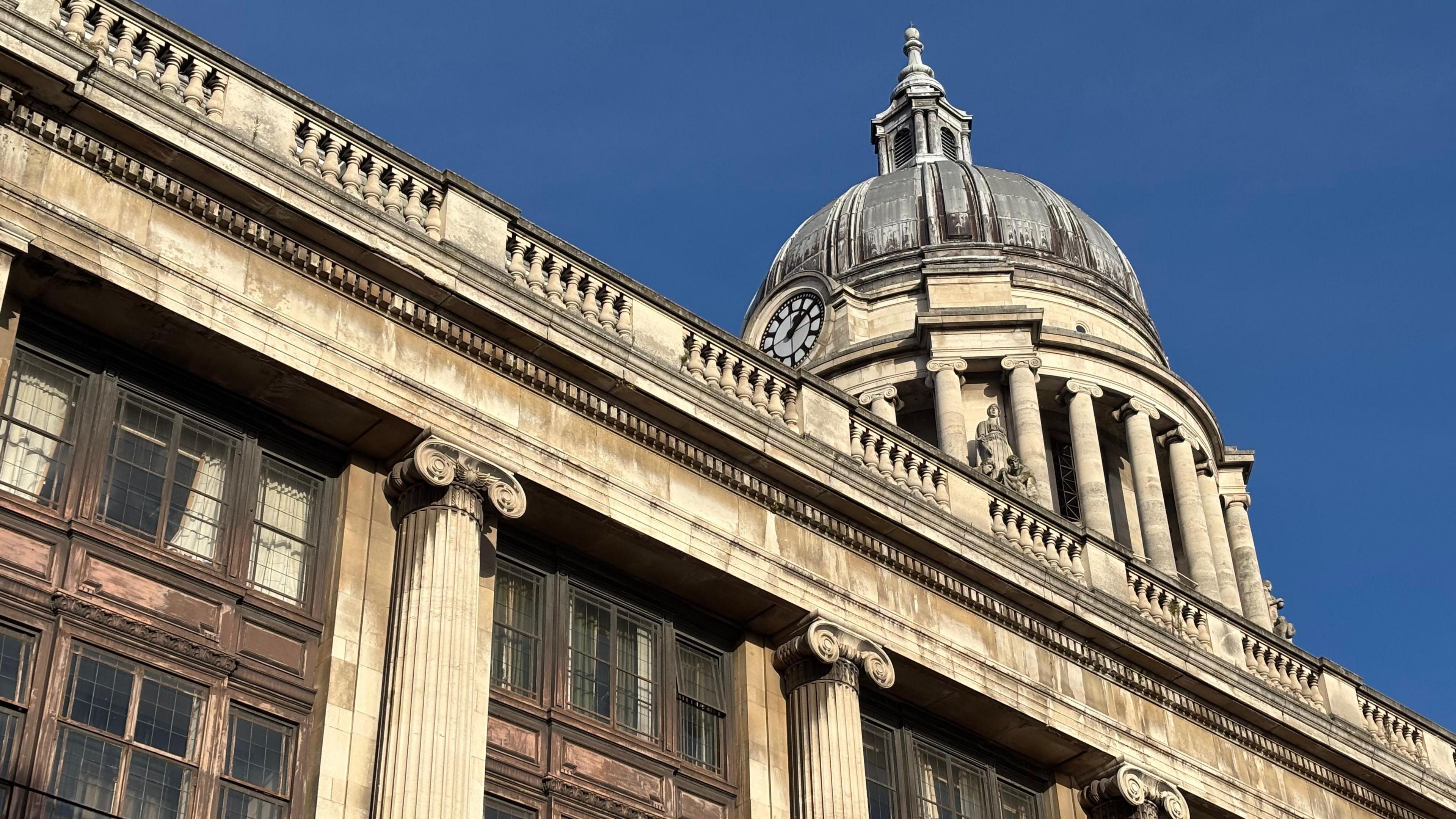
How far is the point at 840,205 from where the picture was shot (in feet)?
183

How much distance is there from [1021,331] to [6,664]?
35533mm

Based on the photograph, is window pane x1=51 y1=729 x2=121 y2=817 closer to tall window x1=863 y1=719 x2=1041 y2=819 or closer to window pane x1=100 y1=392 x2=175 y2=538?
window pane x1=100 y1=392 x2=175 y2=538

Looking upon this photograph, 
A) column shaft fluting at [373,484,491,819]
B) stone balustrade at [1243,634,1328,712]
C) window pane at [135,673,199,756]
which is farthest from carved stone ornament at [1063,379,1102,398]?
window pane at [135,673,199,756]

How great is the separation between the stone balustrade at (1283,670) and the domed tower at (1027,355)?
1739 cm

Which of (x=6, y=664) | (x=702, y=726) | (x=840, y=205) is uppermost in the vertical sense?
(x=840, y=205)

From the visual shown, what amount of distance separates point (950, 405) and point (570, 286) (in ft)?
86.6

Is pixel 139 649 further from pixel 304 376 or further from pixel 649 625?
pixel 649 625

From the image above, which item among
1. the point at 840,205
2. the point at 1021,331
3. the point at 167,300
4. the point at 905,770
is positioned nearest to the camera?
the point at 167,300

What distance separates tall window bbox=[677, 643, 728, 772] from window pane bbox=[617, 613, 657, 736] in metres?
0.33

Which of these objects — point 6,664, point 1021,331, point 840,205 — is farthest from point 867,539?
point 840,205

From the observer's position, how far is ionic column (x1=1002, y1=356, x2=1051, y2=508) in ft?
150

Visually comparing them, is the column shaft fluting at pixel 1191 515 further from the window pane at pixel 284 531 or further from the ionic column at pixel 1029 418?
the window pane at pixel 284 531

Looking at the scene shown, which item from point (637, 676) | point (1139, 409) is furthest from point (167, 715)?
point (1139, 409)

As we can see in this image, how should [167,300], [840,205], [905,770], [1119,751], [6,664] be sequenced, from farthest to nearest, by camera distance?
[840,205] → [1119,751] → [905,770] → [167,300] → [6,664]
